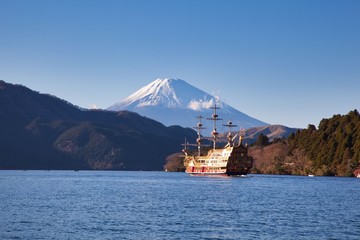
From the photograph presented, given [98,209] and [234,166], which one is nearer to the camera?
[98,209]

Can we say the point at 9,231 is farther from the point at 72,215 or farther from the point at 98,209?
the point at 98,209

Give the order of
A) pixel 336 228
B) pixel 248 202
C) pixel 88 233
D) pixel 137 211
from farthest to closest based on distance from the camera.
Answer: pixel 248 202 < pixel 137 211 < pixel 336 228 < pixel 88 233

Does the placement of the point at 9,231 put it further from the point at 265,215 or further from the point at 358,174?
the point at 358,174

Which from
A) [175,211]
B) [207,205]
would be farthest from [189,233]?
[207,205]

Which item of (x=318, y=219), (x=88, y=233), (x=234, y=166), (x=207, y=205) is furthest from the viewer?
(x=234, y=166)

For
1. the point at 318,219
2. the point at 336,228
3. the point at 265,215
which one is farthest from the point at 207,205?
the point at 336,228

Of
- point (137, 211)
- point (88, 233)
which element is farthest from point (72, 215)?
point (88, 233)

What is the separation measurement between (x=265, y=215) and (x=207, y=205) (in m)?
13.4

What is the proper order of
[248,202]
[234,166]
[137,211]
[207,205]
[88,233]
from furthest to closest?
[234,166] → [248,202] → [207,205] → [137,211] → [88,233]

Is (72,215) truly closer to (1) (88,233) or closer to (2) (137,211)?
(2) (137,211)

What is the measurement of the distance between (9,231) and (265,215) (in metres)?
26.8

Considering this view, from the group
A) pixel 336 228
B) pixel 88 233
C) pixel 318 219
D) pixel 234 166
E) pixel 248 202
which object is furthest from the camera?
pixel 234 166

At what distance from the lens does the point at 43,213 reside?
2667 inches

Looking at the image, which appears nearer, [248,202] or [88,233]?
[88,233]
